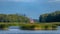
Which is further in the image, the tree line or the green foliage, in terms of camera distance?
the tree line

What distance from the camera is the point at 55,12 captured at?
26.8 m

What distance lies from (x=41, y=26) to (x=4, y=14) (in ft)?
32.0

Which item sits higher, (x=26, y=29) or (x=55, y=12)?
(x=55, y=12)

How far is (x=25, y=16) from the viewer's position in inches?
1123

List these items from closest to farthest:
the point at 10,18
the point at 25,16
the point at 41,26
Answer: the point at 41,26 → the point at 10,18 → the point at 25,16

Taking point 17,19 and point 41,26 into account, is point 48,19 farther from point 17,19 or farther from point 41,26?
point 41,26

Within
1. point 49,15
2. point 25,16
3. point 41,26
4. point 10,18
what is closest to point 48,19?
point 49,15

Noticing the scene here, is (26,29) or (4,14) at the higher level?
(4,14)

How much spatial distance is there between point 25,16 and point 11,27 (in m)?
4.80

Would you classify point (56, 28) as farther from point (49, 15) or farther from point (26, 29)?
point (49, 15)

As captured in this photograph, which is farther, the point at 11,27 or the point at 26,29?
the point at 11,27

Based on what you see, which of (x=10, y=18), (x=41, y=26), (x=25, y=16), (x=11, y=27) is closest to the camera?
(x=41, y=26)

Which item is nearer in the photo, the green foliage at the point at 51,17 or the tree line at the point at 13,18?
the green foliage at the point at 51,17

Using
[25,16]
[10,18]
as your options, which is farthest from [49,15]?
[10,18]
